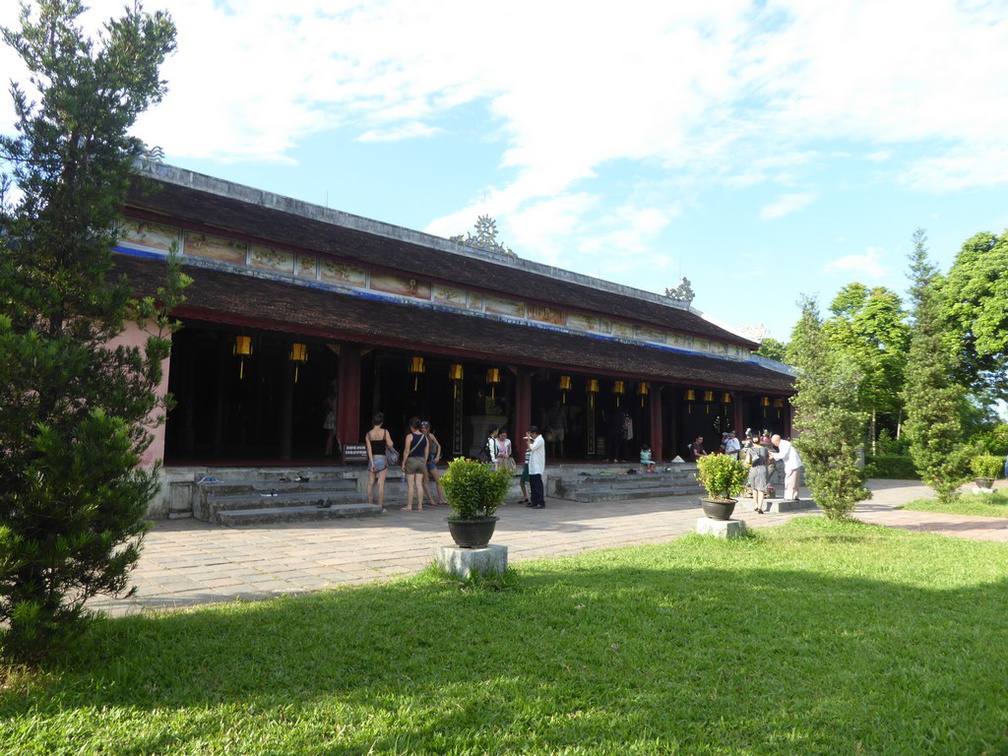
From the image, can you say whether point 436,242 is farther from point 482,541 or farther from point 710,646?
point 710,646

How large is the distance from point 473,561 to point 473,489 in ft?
2.21

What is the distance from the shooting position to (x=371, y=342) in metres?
12.6

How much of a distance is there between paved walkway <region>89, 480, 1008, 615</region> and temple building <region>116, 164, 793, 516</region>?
2818 mm

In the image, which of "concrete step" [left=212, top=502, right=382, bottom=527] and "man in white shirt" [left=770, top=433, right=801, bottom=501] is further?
"man in white shirt" [left=770, top=433, right=801, bottom=501]

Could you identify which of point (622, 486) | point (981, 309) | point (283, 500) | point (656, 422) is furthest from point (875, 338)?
point (283, 500)

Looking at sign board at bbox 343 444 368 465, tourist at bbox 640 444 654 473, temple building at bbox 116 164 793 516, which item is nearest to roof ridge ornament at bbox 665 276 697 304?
temple building at bbox 116 164 793 516

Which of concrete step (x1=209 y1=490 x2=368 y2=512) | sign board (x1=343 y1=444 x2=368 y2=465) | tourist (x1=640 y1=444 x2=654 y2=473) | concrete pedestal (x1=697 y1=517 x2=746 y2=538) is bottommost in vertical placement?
concrete pedestal (x1=697 y1=517 x2=746 y2=538)

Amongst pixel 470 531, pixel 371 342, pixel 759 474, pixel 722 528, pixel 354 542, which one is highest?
pixel 371 342

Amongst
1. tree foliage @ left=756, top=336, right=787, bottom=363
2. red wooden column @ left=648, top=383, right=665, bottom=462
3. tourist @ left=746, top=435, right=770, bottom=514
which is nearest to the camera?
tourist @ left=746, top=435, right=770, bottom=514

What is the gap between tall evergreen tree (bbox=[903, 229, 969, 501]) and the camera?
1453 centimetres

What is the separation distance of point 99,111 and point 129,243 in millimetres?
9839

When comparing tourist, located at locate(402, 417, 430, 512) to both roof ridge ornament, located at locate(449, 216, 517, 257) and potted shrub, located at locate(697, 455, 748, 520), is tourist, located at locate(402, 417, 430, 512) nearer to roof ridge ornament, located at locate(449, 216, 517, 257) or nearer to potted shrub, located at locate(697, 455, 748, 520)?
potted shrub, located at locate(697, 455, 748, 520)

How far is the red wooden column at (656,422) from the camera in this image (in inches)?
738

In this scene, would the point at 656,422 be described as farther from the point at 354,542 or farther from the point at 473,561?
the point at 473,561
